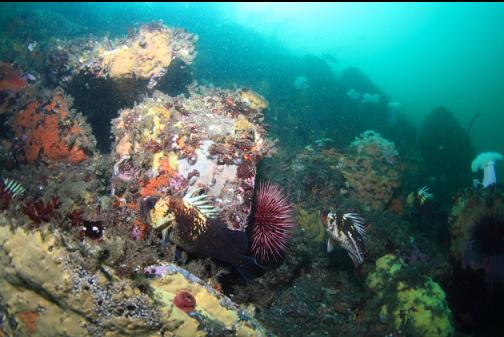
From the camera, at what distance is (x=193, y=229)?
3.49m

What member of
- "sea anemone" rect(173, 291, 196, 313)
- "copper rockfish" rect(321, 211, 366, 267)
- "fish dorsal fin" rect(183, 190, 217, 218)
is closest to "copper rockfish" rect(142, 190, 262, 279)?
"fish dorsal fin" rect(183, 190, 217, 218)

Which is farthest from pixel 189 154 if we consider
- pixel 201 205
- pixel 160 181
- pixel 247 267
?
pixel 247 267

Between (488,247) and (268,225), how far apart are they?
4044 mm

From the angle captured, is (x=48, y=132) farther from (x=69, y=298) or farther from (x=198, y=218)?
(x=69, y=298)

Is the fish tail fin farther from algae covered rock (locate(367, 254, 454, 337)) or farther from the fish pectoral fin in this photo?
algae covered rock (locate(367, 254, 454, 337))

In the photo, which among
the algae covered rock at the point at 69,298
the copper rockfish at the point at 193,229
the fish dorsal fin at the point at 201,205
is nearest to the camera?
the algae covered rock at the point at 69,298

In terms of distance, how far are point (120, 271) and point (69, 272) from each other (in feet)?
1.26

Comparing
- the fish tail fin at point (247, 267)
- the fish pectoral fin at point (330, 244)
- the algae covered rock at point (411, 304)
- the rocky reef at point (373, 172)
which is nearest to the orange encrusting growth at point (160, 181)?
the fish tail fin at point (247, 267)

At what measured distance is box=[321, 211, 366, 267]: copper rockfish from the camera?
5008 millimetres

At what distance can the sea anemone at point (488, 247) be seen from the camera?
497 cm

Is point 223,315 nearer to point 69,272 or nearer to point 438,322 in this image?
point 69,272

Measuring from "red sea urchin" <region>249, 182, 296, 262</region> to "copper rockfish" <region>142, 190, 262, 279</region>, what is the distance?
22.1 inches

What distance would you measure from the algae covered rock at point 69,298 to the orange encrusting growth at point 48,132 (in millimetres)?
3632

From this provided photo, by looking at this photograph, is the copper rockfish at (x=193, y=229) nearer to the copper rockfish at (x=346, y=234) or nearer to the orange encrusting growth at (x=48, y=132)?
the copper rockfish at (x=346, y=234)
